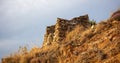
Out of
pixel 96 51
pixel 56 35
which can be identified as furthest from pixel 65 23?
pixel 96 51

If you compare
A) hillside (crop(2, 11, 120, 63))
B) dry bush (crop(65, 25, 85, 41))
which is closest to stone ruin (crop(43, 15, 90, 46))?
hillside (crop(2, 11, 120, 63))

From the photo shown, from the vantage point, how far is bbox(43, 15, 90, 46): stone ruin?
27.7 m

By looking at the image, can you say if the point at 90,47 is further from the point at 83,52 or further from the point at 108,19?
the point at 108,19


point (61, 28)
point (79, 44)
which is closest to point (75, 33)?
point (61, 28)

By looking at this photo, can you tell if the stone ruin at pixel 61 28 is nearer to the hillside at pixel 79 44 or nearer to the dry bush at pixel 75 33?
the hillside at pixel 79 44

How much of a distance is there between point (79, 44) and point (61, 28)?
4.85 meters

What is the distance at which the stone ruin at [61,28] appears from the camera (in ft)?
90.7

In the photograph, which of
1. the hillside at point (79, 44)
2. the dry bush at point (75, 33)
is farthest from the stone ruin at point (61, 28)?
the dry bush at point (75, 33)

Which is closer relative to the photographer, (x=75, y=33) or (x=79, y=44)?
(x=79, y=44)

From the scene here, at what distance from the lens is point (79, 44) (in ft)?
77.5

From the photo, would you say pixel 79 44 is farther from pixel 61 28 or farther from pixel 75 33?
pixel 61 28

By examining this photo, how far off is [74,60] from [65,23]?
6.89 meters

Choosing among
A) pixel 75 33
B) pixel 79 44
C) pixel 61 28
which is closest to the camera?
pixel 79 44

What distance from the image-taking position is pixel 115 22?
2330cm
